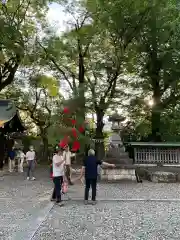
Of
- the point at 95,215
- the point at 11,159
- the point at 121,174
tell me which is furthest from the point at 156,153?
the point at 95,215

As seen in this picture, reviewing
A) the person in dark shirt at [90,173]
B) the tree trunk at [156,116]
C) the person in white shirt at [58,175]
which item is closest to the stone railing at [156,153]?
the tree trunk at [156,116]

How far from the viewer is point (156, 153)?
19.4 metres

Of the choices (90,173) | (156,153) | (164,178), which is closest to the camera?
(90,173)

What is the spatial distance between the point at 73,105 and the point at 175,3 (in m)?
10.00

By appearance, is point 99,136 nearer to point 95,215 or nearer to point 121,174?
point 121,174

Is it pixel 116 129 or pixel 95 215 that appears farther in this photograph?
pixel 116 129

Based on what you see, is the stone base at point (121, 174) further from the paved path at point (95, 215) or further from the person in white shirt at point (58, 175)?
the person in white shirt at point (58, 175)

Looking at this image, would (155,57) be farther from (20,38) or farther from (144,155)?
(20,38)

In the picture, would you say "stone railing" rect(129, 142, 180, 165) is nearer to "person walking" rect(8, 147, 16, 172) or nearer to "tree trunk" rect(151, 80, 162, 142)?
"tree trunk" rect(151, 80, 162, 142)

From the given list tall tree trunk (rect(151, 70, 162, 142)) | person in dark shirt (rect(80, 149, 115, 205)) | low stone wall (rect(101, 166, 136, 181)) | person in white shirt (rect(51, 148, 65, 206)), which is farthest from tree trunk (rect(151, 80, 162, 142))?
person in white shirt (rect(51, 148, 65, 206))

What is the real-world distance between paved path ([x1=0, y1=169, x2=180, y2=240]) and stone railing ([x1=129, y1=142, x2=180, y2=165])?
743 centimetres

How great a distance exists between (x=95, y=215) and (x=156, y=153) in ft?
41.4

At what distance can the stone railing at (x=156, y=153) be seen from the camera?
19228 mm

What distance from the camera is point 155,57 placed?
64.7ft
